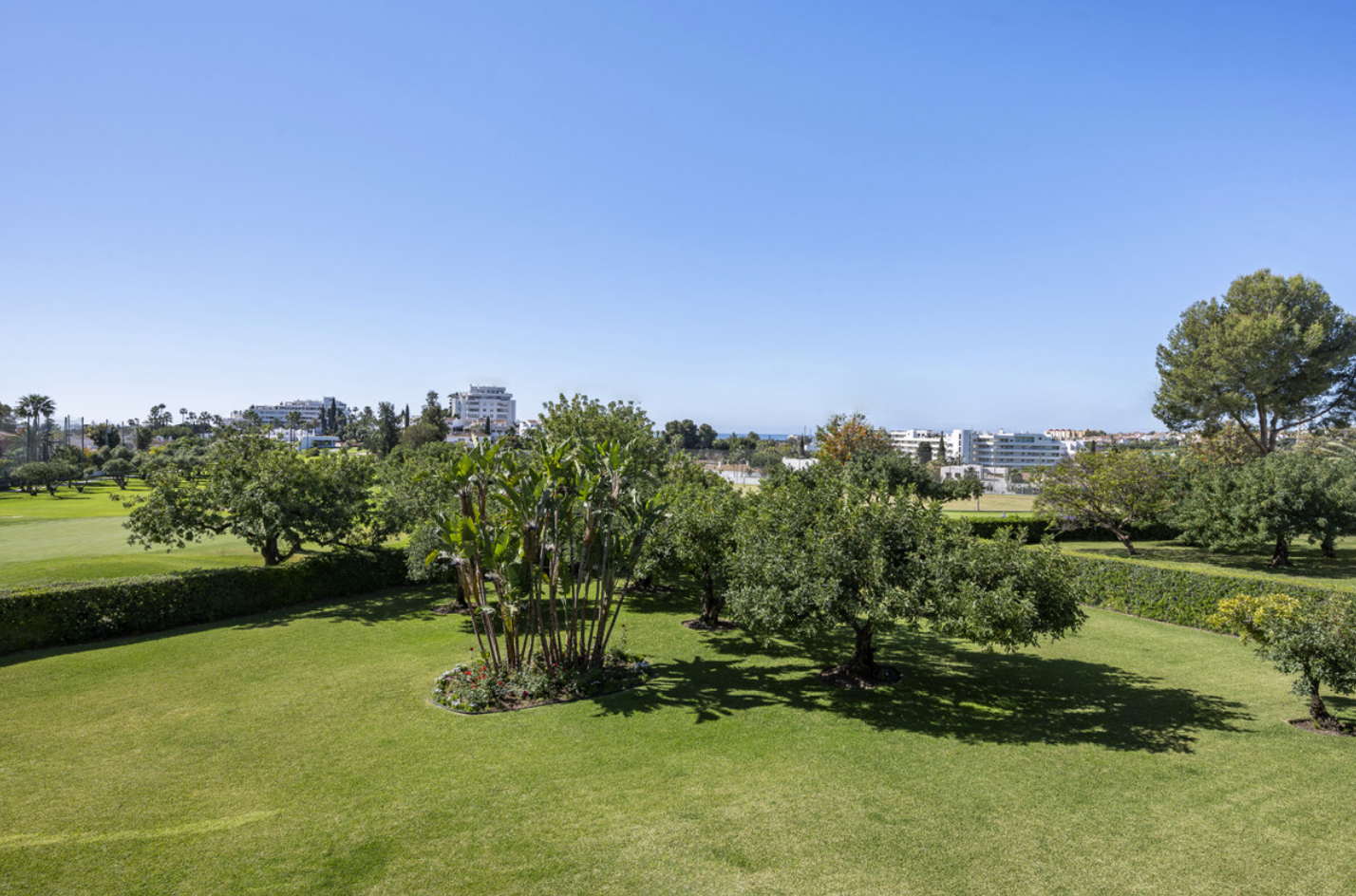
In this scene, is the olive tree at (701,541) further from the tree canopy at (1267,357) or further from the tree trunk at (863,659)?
the tree canopy at (1267,357)

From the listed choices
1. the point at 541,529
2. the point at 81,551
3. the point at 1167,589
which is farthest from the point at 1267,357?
→ the point at 81,551

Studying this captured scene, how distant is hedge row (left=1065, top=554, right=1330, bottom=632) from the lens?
68.5ft

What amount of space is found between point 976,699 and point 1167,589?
43.9 ft

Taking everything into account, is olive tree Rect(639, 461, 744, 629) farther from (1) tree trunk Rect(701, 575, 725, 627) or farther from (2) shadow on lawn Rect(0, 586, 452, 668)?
(2) shadow on lawn Rect(0, 586, 452, 668)

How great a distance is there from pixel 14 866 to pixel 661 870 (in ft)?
23.6

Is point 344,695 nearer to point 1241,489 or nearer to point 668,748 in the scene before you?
point 668,748

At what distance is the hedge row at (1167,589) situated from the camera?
2089cm

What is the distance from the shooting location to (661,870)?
781 centimetres

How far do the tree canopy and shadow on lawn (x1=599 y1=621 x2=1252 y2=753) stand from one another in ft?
110

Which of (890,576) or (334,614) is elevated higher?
(890,576)

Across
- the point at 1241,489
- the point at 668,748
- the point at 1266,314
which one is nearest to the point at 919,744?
the point at 668,748

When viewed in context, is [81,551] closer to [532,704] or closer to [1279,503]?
[532,704]

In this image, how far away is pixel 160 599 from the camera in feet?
63.6

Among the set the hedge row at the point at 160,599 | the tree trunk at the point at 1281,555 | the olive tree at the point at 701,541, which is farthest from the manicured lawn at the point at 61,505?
the tree trunk at the point at 1281,555
